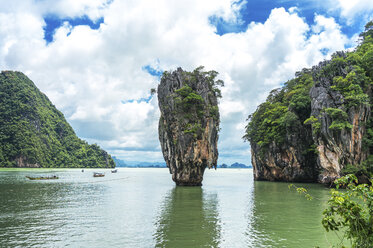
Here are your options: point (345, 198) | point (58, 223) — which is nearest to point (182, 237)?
point (58, 223)

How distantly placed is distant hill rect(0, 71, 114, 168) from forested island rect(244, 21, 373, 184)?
96.1 m

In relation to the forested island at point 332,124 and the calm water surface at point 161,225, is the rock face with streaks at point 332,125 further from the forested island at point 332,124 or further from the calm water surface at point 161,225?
the calm water surface at point 161,225

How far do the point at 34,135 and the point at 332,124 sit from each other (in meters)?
117

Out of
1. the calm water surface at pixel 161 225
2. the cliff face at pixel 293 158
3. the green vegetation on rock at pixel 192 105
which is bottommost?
the calm water surface at pixel 161 225

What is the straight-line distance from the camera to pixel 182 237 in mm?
10844

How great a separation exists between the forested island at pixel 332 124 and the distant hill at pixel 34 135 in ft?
315

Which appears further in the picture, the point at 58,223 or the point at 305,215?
the point at 305,215

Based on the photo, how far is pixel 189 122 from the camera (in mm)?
32812

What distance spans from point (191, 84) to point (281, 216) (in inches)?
912

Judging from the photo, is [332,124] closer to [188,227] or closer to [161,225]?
[188,227]

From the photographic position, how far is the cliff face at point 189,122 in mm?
32250

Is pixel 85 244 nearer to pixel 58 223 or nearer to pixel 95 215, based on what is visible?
pixel 58 223

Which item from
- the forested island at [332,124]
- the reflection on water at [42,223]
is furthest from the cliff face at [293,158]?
the reflection on water at [42,223]

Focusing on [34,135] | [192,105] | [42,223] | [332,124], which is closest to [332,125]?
[332,124]
